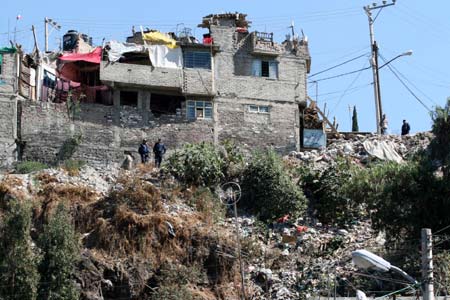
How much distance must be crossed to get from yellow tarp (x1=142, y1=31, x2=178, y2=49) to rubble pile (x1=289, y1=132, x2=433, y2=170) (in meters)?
6.51

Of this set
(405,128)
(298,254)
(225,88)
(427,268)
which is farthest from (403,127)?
(427,268)

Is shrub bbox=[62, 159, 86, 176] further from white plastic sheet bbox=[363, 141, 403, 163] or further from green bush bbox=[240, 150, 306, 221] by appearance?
white plastic sheet bbox=[363, 141, 403, 163]

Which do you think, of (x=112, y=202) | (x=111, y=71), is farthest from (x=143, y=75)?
(x=112, y=202)

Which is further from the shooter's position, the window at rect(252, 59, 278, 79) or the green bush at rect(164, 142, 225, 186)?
the window at rect(252, 59, 278, 79)

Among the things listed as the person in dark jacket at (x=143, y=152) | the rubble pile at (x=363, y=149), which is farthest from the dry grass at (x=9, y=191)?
the rubble pile at (x=363, y=149)

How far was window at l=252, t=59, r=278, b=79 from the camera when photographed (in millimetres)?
46594

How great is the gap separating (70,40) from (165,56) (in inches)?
268

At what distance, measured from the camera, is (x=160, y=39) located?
45938 millimetres

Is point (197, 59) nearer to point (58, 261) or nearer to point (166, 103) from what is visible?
point (166, 103)

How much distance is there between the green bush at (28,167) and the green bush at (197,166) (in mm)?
4507

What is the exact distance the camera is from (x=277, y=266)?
34375mm

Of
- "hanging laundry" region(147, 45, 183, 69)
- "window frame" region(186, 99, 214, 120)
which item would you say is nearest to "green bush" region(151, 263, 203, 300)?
"window frame" region(186, 99, 214, 120)

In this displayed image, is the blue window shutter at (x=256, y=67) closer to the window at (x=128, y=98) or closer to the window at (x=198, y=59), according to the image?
the window at (x=198, y=59)

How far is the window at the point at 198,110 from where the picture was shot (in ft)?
148
